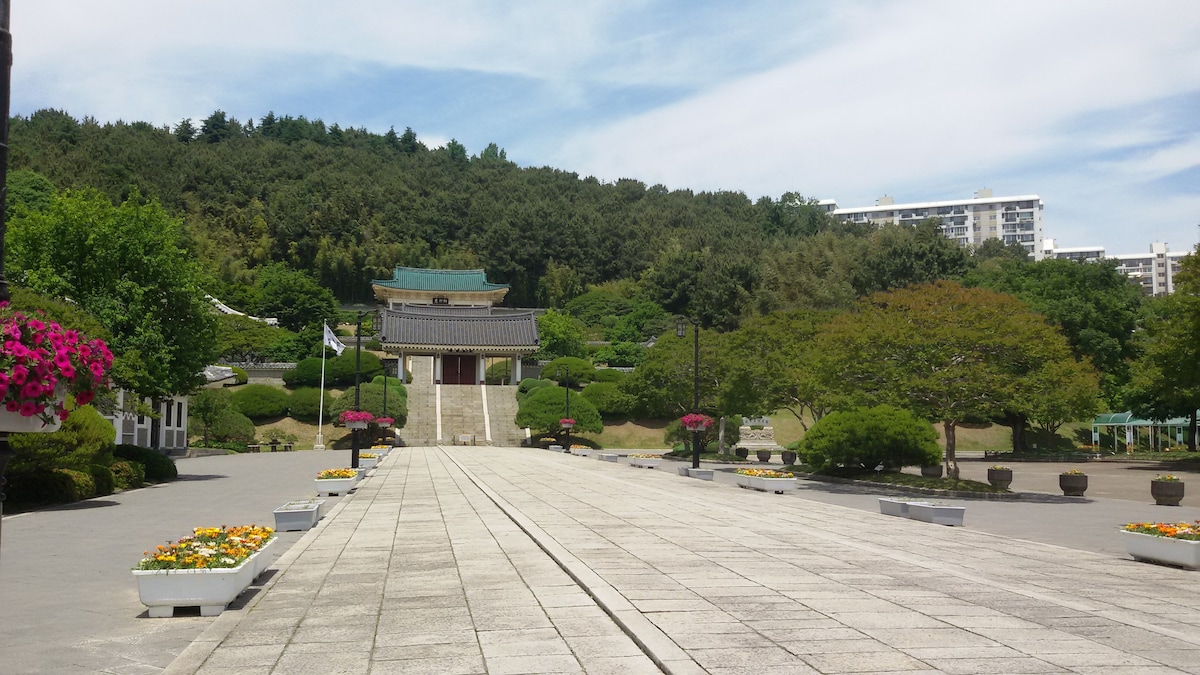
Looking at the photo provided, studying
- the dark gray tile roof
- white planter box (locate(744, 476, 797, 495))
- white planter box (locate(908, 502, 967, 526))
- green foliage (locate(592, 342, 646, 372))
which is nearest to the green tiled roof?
the dark gray tile roof

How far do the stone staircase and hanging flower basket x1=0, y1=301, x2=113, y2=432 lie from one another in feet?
158

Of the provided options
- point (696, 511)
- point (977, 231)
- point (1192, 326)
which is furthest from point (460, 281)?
point (977, 231)

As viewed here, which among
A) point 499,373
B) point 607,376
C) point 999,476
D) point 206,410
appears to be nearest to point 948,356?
point 999,476

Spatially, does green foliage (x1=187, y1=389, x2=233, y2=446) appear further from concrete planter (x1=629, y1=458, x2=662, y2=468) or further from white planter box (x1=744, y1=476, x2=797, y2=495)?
white planter box (x1=744, y1=476, x2=797, y2=495)

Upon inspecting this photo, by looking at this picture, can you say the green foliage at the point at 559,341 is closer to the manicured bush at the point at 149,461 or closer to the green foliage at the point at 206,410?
the green foliage at the point at 206,410

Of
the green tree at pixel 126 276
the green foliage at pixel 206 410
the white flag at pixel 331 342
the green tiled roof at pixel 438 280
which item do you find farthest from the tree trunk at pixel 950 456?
the green tiled roof at pixel 438 280

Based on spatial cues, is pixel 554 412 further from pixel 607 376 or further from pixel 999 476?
pixel 999 476

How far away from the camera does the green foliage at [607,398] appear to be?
52562 mm

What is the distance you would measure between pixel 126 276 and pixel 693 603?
23159 millimetres

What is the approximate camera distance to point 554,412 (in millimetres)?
50156

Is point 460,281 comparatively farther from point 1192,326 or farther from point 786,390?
point 1192,326

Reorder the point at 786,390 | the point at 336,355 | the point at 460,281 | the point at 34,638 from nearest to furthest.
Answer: the point at 34,638 → the point at 786,390 → the point at 336,355 → the point at 460,281

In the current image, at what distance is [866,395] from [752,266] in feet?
173

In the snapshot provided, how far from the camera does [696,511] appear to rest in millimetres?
15906
